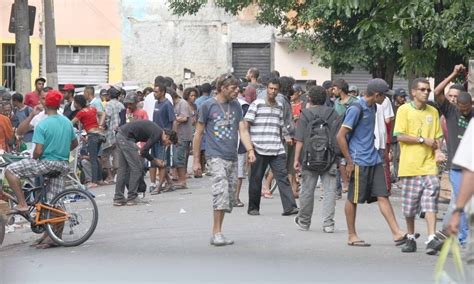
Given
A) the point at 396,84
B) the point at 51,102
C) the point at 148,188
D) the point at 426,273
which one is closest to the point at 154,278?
the point at 426,273

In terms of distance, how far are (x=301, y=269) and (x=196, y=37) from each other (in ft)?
97.2

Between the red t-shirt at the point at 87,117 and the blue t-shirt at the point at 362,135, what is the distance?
323 inches

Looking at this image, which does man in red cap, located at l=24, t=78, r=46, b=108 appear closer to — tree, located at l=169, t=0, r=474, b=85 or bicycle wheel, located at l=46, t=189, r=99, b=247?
tree, located at l=169, t=0, r=474, b=85

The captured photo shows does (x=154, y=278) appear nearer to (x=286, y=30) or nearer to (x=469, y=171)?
(x=469, y=171)

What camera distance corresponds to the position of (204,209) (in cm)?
1513

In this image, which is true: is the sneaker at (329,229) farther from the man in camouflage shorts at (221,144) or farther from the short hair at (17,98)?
the short hair at (17,98)

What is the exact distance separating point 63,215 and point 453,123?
4402mm

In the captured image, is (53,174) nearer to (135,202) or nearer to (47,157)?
(47,157)

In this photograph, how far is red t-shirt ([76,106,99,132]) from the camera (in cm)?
1839

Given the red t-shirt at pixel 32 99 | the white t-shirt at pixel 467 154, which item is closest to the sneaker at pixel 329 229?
the white t-shirt at pixel 467 154

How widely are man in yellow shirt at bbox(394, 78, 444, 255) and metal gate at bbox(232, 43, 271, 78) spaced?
27.5m

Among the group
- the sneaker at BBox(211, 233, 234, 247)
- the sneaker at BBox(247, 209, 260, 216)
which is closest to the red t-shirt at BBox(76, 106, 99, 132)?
the sneaker at BBox(247, 209, 260, 216)

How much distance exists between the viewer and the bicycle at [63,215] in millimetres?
11547

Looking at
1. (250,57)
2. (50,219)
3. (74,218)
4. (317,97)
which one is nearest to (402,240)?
(317,97)
